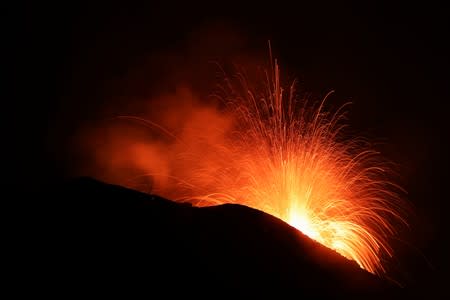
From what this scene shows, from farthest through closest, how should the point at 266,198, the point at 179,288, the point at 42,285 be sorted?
the point at 266,198, the point at 179,288, the point at 42,285

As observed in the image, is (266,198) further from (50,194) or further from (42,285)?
(42,285)

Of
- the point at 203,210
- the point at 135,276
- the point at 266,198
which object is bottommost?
the point at 135,276

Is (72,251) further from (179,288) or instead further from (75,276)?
(179,288)

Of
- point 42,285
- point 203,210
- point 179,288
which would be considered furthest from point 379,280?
point 42,285

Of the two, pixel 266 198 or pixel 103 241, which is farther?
pixel 266 198

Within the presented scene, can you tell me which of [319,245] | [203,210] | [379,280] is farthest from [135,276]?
[379,280]

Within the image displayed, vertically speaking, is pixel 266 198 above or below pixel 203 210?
above

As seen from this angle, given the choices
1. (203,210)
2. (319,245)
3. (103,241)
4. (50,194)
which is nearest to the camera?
(103,241)
